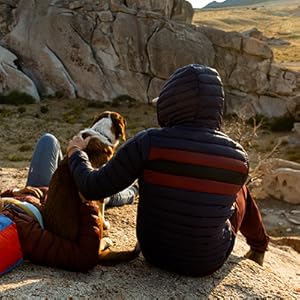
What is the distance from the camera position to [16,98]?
23.5m

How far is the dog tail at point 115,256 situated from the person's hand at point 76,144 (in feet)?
2.63

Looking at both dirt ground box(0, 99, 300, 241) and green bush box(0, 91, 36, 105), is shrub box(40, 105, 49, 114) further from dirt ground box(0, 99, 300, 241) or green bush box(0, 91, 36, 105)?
green bush box(0, 91, 36, 105)

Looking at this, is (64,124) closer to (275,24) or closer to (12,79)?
(12,79)

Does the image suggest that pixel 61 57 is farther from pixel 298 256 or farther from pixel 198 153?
pixel 198 153

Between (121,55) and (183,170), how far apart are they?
73.2 ft

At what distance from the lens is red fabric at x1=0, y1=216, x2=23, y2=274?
3340 mm

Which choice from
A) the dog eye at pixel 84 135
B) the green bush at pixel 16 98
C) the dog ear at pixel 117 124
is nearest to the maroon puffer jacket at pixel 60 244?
the dog eye at pixel 84 135

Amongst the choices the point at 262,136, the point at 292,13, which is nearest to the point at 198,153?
the point at 262,136

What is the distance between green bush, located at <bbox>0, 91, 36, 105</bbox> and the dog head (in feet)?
65.0

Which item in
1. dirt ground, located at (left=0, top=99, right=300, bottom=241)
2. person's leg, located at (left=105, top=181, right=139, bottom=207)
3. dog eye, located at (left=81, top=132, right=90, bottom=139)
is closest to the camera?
dog eye, located at (left=81, top=132, right=90, bottom=139)

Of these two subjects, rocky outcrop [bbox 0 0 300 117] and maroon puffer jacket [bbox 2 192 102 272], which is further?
rocky outcrop [bbox 0 0 300 117]

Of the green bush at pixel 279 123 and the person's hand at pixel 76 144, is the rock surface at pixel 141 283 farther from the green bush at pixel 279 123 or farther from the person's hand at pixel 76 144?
the green bush at pixel 279 123

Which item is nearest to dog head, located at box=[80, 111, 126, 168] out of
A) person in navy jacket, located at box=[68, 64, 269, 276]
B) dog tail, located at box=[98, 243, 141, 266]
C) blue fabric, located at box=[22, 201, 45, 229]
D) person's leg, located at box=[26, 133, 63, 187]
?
person in navy jacket, located at box=[68, 64, 269, 276]

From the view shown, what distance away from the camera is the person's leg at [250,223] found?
4.01 metres
